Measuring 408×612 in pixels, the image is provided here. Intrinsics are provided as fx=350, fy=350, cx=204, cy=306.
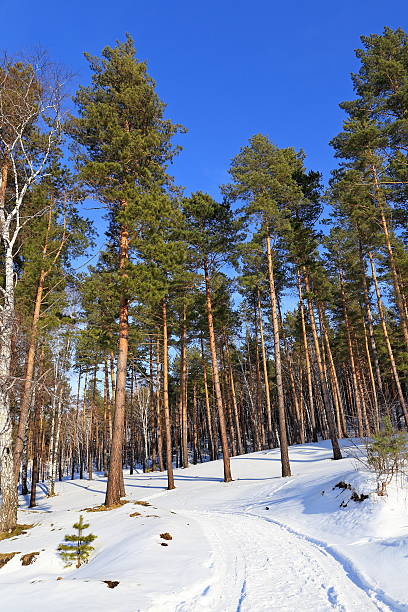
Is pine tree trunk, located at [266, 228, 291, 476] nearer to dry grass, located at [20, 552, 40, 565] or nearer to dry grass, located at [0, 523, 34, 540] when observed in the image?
dry grass, located at [0, 523, 34, 540]

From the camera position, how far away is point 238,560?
5.86 m

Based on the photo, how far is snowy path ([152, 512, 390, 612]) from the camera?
13.4 ft

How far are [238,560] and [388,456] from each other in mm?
4183

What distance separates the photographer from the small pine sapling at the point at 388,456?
7.71 meters

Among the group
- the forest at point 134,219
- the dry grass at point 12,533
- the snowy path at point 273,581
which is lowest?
the dry grass at point 12,533

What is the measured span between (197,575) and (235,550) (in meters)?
1.66

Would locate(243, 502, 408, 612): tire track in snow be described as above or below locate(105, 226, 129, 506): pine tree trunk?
below

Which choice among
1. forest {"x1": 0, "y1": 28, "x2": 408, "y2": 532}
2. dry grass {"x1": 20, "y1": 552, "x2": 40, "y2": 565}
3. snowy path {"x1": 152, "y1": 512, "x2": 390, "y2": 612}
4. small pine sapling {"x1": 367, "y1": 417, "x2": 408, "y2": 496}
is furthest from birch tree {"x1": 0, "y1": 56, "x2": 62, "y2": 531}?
small pine sapling {"x1": 367, "y1": 417, "x2": 408, "y2": 496}

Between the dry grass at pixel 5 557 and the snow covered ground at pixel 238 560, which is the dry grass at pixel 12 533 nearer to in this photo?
the snow covered ground at pixel 238 560

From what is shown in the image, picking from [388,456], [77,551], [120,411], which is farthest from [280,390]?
[77,551]

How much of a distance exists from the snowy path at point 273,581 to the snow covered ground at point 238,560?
1 centimetres

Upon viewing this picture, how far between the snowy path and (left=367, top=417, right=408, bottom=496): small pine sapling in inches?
92.2

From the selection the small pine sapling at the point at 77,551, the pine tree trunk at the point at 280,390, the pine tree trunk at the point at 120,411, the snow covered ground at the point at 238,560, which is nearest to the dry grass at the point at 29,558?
the snow covered ground at the point at 238,560

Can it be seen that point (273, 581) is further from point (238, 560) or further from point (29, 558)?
point (29, 558)
